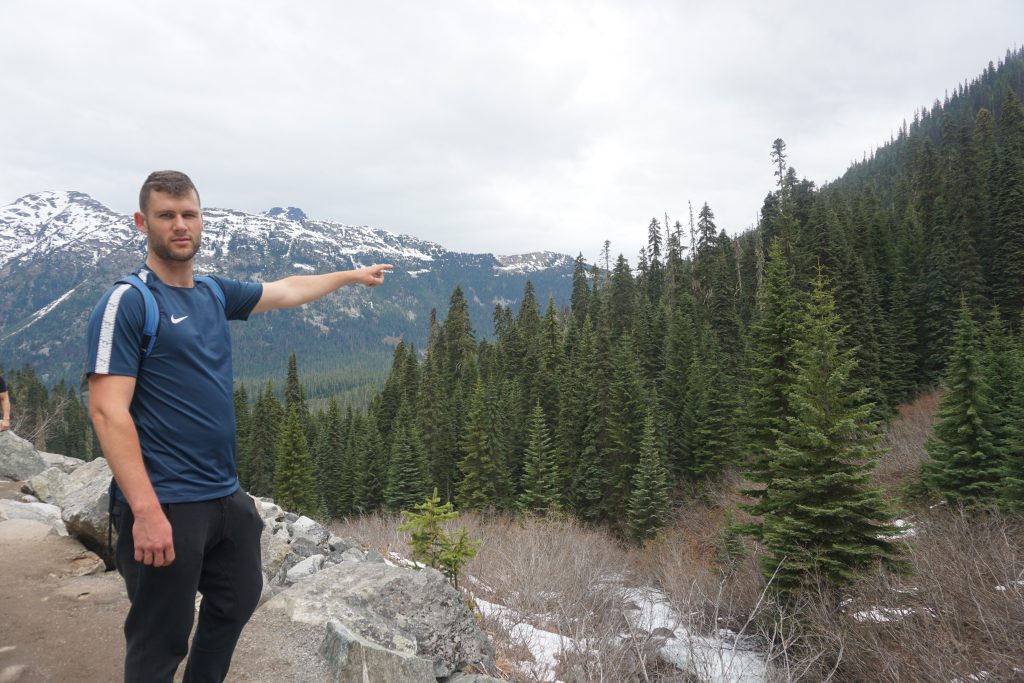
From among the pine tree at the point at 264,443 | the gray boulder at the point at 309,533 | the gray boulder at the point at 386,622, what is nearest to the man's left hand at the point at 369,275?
the gray boulder at the point at 386,622

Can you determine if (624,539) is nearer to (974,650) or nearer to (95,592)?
(974,650)

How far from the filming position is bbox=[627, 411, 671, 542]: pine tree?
31188mm

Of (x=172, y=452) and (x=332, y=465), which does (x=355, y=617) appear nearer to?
(x=172, y=452)

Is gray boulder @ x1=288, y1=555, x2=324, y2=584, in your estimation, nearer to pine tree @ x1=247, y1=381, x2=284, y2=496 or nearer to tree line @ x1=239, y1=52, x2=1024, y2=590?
tree line @ x1=239, y1=52, x2=1024, y2=590

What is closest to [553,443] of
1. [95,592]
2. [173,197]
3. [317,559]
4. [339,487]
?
[339,487]

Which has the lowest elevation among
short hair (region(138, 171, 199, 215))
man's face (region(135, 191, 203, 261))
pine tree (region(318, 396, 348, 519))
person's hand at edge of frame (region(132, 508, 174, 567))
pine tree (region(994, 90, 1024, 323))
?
pine tree (region(318, 396, 348, 519))

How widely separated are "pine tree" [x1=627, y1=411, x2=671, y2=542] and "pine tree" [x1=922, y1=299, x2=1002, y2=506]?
13.1 metres

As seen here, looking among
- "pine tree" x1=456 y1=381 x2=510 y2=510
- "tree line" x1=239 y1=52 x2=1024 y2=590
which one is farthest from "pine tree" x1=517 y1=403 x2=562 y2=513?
"pine tree" x1=456 y1=381 x2=510 y2=510

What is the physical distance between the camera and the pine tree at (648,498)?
102 feet

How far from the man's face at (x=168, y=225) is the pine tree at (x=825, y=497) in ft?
47.3

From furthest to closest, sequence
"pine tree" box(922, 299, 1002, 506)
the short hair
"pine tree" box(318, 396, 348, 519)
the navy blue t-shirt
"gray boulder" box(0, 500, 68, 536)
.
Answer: "pine tree" box(318, 396, 348, 519)
"pine tree" box(922, 299, 1002, 506)
"gray boulder" box(0, 500, 68, 536)
the short hair
the navy blue t-shirt

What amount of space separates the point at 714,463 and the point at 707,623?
24539 mm

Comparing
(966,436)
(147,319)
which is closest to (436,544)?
(147,319)

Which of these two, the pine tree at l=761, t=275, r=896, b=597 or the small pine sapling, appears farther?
the pine tree at l=761, t=275, r=896, b=597
